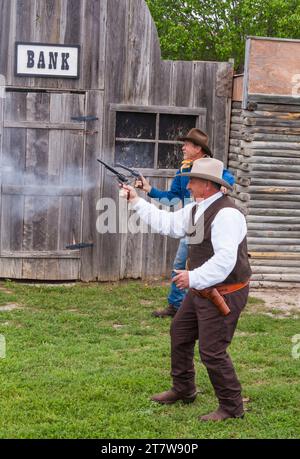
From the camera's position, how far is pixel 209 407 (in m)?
6.64

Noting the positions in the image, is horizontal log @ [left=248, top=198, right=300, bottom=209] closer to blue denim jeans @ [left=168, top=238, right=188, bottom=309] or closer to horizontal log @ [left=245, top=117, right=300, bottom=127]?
horizontal log @ [left=245, top=117, right=300, bottom=127]

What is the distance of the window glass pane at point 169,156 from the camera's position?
11.6 m

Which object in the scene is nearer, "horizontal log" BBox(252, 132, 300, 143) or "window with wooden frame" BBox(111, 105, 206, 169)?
"horizontal log" BBox(252, 132, 300, 143)

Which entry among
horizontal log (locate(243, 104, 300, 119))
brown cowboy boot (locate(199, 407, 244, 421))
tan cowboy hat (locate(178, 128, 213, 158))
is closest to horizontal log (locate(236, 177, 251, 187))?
horizontal log (locate(243, 104, 300, 119))

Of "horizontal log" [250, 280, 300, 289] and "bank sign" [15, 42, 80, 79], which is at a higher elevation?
"bank sign" [15, 42, 80, 79]

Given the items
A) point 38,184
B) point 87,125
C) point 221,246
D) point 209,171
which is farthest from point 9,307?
point 221,246

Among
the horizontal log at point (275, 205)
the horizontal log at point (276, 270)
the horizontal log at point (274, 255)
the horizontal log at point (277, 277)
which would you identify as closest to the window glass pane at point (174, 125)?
the horizontal log at point (275, 205)

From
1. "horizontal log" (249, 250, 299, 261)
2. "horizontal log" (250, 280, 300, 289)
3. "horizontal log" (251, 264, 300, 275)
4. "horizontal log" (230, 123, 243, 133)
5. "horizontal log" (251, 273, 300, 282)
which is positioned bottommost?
"horizontal log" (250, 280, 300, 289)

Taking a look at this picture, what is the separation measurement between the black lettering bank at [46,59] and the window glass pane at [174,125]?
1.51m

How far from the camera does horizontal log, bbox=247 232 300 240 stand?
37.0 ft

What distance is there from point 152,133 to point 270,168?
1614 millimetres

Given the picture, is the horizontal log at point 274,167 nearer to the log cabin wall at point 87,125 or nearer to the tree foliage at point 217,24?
the log cabin wall at point 87,125

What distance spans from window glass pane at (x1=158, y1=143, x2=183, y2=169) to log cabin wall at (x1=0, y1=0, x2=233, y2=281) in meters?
0.01

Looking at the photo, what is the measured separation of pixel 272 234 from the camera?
1134cm
